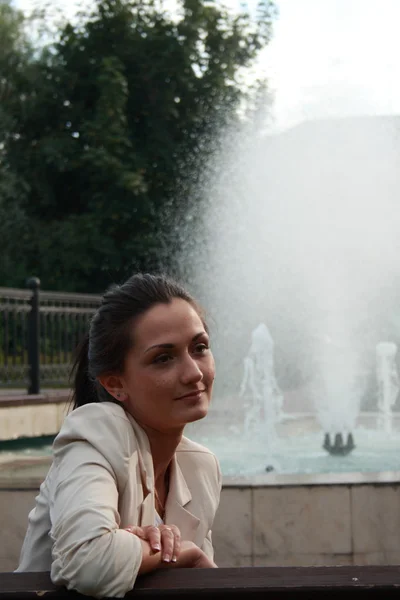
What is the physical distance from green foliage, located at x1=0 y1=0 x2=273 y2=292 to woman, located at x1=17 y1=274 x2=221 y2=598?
17.7 metres

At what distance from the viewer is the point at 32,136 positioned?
837 inches

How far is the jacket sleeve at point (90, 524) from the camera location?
131 cm

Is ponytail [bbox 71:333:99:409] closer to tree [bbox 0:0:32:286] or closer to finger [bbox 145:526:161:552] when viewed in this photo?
finger [bbox 145:526:161:552]

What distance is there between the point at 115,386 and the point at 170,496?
23cm

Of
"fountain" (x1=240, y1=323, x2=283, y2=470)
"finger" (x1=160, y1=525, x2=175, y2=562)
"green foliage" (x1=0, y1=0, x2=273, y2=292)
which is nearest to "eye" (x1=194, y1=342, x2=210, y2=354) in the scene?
"finger" (x1=160, y1=525, x2=175, y2=562)

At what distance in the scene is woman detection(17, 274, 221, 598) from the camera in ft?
4.51

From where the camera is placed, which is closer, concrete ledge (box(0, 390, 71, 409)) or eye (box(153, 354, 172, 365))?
eye (box(153, 354, 172, 365))

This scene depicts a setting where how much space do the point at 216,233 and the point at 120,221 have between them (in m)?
2.07

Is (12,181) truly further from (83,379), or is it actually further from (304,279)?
(83,379)

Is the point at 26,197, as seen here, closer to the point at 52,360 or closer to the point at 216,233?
the point at 216,233

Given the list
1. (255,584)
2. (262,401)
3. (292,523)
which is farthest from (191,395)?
(262,401)

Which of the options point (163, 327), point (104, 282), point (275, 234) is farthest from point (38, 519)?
point (104, 282)

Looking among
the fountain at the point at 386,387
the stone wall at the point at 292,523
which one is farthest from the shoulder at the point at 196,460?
the fountain at the point at 386,387

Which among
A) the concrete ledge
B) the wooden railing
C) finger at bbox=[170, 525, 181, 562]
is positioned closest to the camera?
A: the wooden railing
